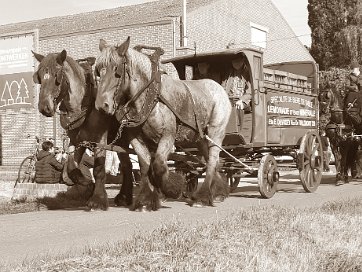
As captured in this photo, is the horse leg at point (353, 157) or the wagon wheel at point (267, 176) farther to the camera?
the horse leg at point (353, 157)

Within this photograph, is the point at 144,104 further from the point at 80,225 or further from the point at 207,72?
the point at 207,72

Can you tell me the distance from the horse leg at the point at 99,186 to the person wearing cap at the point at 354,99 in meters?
7.54

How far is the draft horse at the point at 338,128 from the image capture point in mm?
15430

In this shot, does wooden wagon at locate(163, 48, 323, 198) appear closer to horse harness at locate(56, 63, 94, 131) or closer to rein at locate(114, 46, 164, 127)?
rein at locate(114, 46, 164, 127)

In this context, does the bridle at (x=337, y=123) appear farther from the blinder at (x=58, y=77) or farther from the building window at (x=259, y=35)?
the building window at (x=259, y=35)

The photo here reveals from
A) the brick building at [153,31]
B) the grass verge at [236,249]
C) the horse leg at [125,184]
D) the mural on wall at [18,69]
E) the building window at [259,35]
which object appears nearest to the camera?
the grass verge at [236,249]

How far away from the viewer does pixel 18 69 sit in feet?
73.8

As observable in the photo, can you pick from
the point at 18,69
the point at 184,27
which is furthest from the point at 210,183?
the point at 184,27

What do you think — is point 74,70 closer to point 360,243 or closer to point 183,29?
point 360,243

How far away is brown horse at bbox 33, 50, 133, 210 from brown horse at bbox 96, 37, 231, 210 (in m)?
0.43

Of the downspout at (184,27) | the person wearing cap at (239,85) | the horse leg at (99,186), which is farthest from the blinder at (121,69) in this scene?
the downspout at (184,27)

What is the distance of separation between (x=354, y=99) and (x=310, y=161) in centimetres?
285

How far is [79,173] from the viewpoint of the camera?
10.2m

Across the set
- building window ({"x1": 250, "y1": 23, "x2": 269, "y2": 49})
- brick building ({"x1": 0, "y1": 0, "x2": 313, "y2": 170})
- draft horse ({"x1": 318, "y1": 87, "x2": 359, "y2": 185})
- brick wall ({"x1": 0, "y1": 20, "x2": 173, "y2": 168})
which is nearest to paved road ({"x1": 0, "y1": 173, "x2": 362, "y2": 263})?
draft horse ({"x1": 318, "y1": 87, "x2": 359, "y2": 185})
